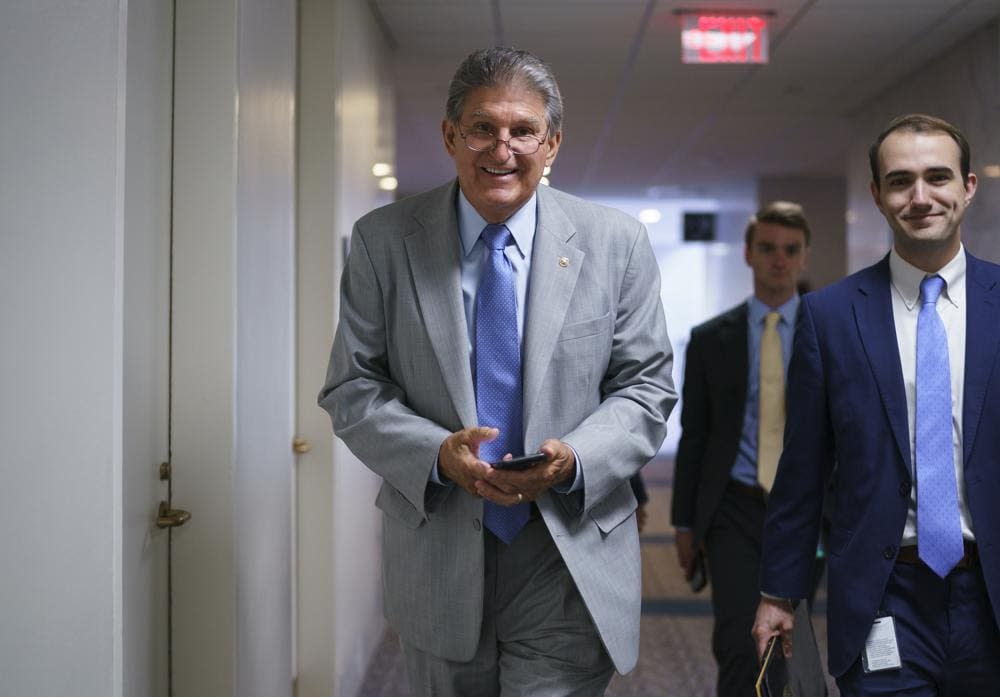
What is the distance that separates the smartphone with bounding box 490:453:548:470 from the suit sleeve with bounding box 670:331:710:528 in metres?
1.96

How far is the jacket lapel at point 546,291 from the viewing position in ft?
6.75

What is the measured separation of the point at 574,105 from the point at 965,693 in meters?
6.35

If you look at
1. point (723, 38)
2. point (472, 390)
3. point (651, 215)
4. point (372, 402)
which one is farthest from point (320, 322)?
point (651, 215)

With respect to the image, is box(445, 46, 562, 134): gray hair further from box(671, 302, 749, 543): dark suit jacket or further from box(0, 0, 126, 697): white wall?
box(671, 302, 749, 543): dark suit jacket

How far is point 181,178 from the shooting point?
8.54 ft

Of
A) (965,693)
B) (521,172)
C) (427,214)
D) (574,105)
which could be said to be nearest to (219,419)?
(427,214)

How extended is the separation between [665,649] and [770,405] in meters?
1.85

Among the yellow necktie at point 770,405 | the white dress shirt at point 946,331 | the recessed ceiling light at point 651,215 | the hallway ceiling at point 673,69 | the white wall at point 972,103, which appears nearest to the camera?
the white dress shirt at point 946,331

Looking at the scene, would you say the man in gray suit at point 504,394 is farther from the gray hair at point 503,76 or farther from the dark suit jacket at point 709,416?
the dark suit jacket at point 709,416

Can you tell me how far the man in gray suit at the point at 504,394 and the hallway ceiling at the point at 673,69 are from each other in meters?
3.26

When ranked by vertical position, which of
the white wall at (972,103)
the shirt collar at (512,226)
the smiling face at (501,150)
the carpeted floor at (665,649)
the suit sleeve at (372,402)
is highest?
the white wall at (972,103)

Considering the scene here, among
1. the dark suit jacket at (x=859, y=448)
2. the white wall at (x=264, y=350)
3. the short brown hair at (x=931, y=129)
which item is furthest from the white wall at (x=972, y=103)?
the white wall at (x=264, y=350)

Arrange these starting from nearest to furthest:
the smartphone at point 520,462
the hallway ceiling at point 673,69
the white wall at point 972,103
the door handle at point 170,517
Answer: the smartphone at point 520,462
the door handle at point 170,517
the hallway ceiling at point 673,69
the white wall at point 972,103

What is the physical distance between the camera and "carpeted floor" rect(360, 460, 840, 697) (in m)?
4.46
